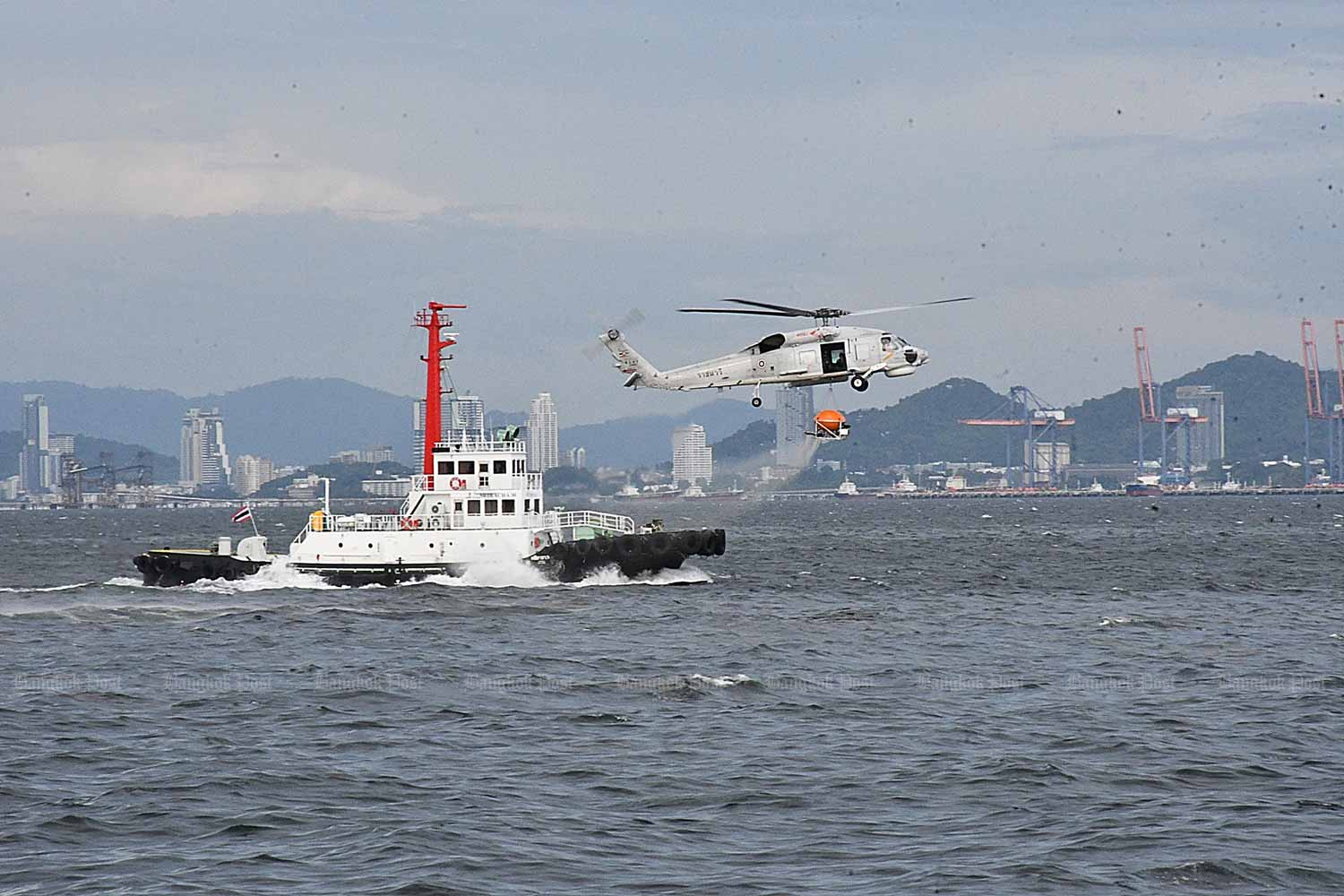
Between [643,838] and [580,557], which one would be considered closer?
[643,838]

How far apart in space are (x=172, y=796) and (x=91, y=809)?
1380 millimetres

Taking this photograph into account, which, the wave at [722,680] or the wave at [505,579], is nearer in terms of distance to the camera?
the wave at [722,680]

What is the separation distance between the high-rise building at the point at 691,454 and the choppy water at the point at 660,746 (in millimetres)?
53632

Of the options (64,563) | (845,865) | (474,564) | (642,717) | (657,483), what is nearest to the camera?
(845,865)

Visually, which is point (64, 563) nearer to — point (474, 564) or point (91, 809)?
point (474, 564)

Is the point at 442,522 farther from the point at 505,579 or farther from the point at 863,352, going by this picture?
the point at 863,352

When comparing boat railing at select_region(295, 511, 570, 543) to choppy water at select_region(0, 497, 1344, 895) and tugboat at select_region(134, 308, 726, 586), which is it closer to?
tugboat at select_region(134, 308, 726, 586)

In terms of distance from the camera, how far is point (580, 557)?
65875 millimetres

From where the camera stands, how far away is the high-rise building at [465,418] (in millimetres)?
64750

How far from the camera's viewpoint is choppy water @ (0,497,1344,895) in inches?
925

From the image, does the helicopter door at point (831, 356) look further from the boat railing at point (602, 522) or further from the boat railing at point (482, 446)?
the boat railing at point (602, 522)

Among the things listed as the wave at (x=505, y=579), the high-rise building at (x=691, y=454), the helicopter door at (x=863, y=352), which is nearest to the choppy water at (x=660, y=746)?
the wave at (x=505, y=579)

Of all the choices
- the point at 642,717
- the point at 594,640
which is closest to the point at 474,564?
the point at 594,640

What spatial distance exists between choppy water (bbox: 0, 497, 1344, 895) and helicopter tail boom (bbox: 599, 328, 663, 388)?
788 cm
